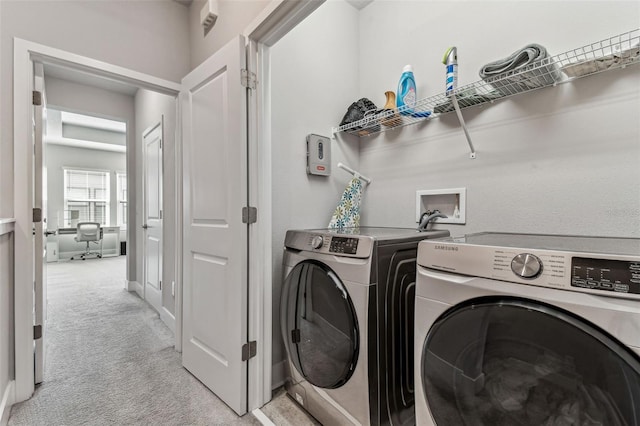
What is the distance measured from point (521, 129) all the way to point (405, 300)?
1.06 metres

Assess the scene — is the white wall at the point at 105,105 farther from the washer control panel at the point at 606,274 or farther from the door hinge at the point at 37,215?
the washer control panel at the point at 606,274

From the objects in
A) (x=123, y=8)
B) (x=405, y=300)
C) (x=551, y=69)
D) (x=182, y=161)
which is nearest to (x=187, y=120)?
(x=182, y=161)

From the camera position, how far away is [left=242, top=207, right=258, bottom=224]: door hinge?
150cm

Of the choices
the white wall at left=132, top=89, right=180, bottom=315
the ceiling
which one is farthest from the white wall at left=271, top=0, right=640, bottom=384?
the ceiling

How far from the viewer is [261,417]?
1.46 metres

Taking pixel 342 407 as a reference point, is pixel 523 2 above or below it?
above

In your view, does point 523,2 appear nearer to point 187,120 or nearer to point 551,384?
point 551,384

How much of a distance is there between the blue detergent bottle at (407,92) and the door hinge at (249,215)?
104 centimetres

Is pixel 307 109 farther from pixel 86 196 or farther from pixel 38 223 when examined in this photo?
pixel 86 196

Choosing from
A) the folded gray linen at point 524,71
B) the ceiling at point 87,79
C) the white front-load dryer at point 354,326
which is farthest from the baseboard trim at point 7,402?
the ceiling at point 87,79

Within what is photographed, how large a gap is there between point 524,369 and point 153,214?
3.40m

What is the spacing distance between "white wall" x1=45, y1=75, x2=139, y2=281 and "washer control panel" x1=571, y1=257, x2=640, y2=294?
14.1 ft

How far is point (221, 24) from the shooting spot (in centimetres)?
180

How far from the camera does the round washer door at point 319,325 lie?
1.23 metres
